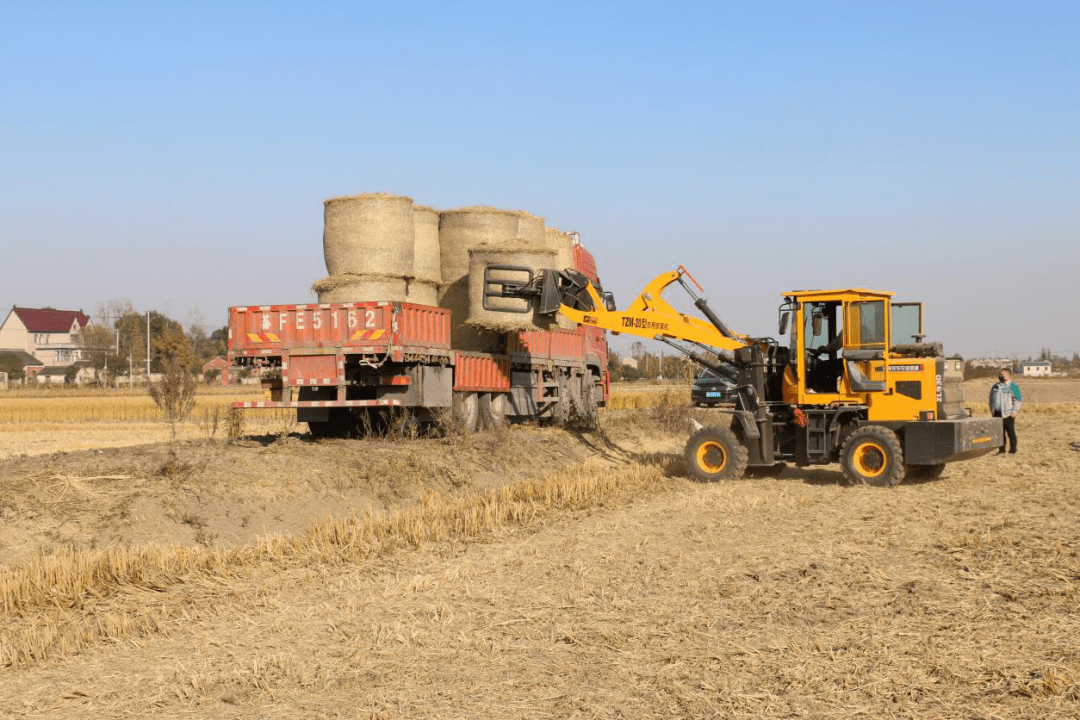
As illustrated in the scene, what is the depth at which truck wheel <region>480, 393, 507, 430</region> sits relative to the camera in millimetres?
21141

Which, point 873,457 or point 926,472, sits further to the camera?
point 926,472

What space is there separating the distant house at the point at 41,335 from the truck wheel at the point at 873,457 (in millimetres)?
114611

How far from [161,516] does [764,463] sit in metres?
8.73

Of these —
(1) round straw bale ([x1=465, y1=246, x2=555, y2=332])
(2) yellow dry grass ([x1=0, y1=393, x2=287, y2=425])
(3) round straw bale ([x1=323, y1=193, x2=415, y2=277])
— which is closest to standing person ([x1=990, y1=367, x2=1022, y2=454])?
(1) round straw bale ([x1=465, y1=246, x2=555, y2=332])

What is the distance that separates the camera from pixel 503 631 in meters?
7.64

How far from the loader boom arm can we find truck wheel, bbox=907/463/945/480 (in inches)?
126

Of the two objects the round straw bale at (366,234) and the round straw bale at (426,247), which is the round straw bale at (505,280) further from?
the round straw bale at (366,234)

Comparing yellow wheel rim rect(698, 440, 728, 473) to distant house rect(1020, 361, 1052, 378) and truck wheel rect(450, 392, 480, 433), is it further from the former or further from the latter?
distant house rect(1020, 361, 1052, 378)

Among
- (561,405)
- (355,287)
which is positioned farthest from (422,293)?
(561,405)

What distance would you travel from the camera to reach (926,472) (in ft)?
55.9

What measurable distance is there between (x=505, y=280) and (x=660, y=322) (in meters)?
3.25

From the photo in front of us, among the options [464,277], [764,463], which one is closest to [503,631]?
[764,463]

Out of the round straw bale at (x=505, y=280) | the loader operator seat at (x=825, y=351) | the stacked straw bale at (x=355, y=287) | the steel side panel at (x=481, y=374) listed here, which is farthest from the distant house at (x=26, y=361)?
the loader operator seat at (x=825, y=351)

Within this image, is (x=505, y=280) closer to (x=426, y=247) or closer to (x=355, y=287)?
(x=426, y=247)
